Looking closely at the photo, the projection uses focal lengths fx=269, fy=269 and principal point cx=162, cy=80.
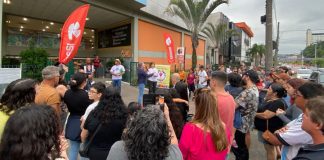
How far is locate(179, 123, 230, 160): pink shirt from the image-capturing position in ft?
9.23

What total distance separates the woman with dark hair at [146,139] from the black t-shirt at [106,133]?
1.04 meters

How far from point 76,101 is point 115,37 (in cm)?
1983

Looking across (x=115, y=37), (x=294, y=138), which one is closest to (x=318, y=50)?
(x=115, y=37)

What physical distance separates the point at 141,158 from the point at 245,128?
11.3 ft

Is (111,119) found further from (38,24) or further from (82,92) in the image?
(38,24)

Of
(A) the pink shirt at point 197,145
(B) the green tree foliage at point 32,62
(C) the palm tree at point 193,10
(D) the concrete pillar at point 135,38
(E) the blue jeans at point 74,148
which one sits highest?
(C) the palm tree at point 193,10

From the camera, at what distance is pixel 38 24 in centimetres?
2222

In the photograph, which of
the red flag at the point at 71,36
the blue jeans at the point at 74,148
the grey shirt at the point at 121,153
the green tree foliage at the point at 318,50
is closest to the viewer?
the grey shirt at the point at 121,153

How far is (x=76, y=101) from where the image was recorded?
4.12 metres

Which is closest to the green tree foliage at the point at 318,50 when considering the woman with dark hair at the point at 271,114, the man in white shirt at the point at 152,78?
the man in white shirt at the point at 152,78

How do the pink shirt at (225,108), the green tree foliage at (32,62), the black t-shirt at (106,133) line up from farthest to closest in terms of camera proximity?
1. the green tree foliage at (32,62)
2. the pink shirt at (225,108)
3. the black t-shirt at (106,133)

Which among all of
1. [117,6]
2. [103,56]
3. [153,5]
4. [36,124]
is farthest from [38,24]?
[36,124]

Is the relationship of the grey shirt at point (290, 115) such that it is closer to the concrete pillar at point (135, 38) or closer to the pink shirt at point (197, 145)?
the pink shirt at point (197, 145)

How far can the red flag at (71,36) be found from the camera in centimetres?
652
